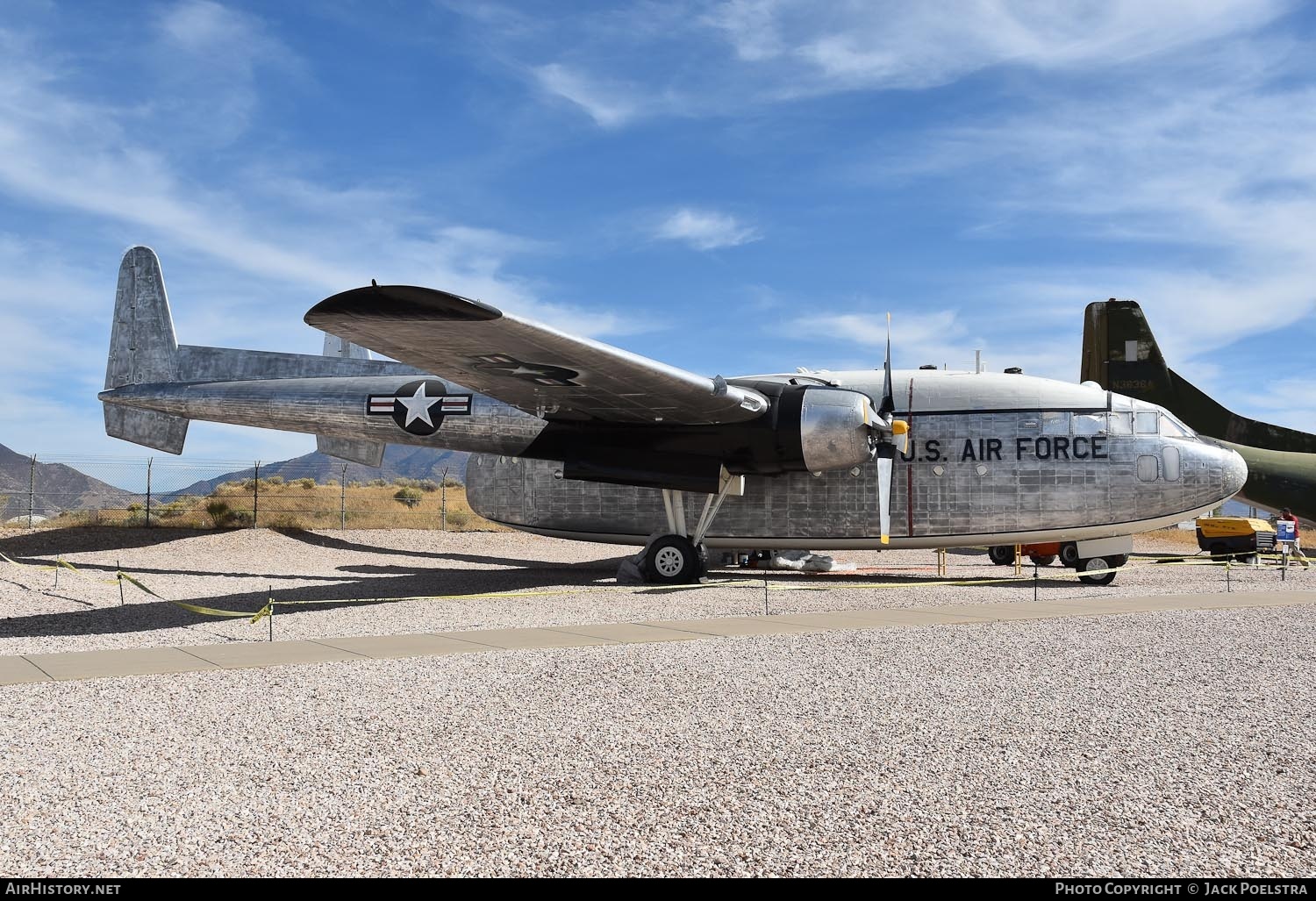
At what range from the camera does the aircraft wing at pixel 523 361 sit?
37.1ft

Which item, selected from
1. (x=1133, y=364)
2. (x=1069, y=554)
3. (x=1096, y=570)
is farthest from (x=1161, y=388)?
(x=1096, y=570)

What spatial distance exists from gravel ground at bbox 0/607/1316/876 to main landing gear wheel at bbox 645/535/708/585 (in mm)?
9553

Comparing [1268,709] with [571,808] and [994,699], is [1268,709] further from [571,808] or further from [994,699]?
[571,808]

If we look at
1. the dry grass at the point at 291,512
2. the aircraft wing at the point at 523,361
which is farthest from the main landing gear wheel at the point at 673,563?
the dry grass at the point at 291,512

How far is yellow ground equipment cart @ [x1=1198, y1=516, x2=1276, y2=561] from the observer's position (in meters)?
29.2

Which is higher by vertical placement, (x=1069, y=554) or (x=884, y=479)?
(x=884, y=479)

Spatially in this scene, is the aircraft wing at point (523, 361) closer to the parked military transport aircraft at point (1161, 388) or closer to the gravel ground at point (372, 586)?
the gravel ground at point (372, 586)

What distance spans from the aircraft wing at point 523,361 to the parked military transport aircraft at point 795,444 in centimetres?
9

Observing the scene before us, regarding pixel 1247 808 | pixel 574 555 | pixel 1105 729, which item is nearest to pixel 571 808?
pixel 1247 808

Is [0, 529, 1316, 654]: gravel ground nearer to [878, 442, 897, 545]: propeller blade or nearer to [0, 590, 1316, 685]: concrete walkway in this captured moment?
[0, 590, 1316, 685]: concrete walkway

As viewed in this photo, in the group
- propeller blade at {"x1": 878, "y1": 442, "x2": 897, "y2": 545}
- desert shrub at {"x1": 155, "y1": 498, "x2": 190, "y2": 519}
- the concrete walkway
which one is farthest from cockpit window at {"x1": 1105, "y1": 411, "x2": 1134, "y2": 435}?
desert shrub at {"x1": 155, "y1": 498, "x2": 190, "y2": 519}

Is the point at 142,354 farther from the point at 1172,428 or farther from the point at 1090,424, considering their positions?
A: the point at 1172,428

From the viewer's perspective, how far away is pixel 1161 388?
34.6 metres

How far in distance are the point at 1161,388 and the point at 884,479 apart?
22.0m
